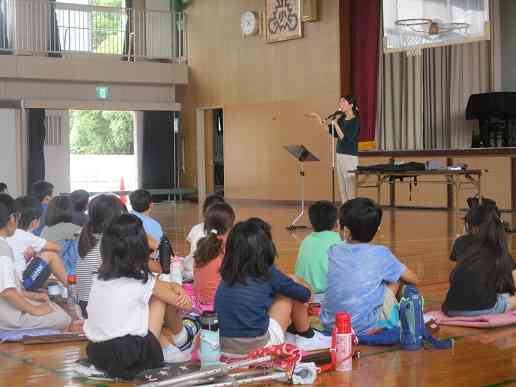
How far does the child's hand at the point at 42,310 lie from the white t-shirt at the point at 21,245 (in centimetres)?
35

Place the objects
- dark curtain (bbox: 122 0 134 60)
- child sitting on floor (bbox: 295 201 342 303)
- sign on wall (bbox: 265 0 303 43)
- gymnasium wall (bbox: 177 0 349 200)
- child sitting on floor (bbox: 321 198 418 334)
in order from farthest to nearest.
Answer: dark curtain (bbox: 122 0 134 60), sign on wall (bbox: 265 0 303 43), gymnasium wall (bbox: 177 0 349 200), child sitting on floor (bbox: 295 201 342 303), child sitting on floor (bbox: 321 198 418 334)

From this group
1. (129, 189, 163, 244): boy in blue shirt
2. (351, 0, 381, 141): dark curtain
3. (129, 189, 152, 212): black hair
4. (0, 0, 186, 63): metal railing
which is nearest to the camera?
(129, 189, 163, 244): boy in blue shirt

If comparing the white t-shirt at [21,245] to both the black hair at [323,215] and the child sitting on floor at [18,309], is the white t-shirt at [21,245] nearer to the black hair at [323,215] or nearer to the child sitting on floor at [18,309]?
the child sitting on floor at [18,309]

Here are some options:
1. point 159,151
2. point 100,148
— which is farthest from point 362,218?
point 100,148

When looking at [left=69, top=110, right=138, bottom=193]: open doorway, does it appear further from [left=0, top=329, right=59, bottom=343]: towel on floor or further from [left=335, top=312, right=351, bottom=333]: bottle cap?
[left=335, top=312, right=351, bottom=333]: bottle cap

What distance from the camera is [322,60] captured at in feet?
47.4

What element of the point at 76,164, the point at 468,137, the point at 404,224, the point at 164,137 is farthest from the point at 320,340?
the point at 76,164

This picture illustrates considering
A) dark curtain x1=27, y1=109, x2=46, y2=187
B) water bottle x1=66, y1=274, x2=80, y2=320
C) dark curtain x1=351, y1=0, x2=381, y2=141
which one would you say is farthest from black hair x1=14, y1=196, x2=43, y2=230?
dark curtain x1=27, y1=109, x2=46, y2=187

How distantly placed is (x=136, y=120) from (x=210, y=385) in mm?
14969

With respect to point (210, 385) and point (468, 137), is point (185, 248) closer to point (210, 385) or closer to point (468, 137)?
point (210, 385)

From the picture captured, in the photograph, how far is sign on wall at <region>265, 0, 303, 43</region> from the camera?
1478cm

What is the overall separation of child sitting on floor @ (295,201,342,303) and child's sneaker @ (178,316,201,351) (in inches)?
43.0

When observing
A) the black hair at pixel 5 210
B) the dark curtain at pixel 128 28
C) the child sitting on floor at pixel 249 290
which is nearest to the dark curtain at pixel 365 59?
the dark curtain at pixel 128 28

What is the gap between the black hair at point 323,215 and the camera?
16.1ft
